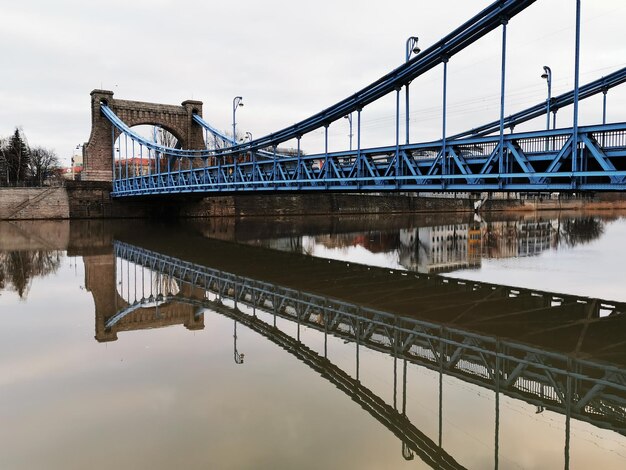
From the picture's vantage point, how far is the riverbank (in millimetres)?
43438

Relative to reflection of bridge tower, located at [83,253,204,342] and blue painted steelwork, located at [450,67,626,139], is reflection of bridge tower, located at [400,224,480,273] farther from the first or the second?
reflection of bridge tower, located at [83,253,204,342]

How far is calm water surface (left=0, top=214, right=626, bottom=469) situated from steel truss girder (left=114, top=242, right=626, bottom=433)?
3 centimetres

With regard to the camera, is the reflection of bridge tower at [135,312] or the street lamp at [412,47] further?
the street lamp at [412,47]

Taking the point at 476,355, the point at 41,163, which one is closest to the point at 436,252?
the point at 476,355

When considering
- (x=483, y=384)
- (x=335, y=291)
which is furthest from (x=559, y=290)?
(x=483, y=384)

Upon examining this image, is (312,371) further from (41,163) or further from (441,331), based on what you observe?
(41,163)

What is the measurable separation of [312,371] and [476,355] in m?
2.27

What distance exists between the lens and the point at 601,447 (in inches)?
193

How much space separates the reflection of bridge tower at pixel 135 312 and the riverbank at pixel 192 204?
23471 millimetres

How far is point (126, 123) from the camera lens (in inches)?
1946

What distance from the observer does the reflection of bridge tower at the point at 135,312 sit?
374 inches

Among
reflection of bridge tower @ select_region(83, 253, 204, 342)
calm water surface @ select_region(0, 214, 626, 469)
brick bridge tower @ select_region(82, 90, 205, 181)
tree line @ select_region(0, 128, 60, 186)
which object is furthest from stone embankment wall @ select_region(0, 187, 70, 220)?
reflection of bridge tower @ select_region(83, 253, 204, 342)

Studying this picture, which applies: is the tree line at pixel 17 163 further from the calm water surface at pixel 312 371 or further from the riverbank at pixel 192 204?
the calm water surface at pixel 312 371

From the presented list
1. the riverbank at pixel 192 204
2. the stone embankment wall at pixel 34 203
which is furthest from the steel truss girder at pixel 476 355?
the stone embankment wall at pixel 34 203
